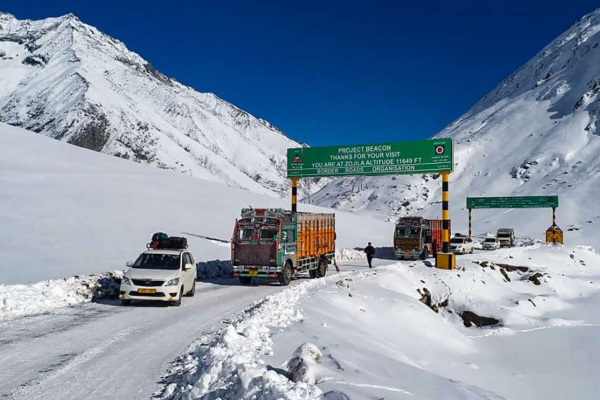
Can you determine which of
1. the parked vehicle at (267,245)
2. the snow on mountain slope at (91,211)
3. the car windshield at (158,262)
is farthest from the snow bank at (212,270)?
the car windshield at (158,262)

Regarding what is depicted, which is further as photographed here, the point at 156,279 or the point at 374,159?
the point at 374,159

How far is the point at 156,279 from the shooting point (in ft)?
53.4

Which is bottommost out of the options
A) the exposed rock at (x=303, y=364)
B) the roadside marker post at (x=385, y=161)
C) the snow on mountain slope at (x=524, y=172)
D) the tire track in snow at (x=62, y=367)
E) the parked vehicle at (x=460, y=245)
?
the tire track in snow at (x=62, y=367)

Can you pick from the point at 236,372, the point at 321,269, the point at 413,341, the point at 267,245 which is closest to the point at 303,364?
the point at 236,372

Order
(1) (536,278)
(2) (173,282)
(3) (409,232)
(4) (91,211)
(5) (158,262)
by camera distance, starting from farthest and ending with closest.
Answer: (4) (91,211) → (3) (409,232) → (1) (536,278) → (5) (158,262) → (2) (173,282)

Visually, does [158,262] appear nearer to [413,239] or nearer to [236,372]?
[236,372]

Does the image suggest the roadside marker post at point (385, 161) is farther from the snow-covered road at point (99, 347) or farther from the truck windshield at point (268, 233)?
the snow-covered road at point (99, 347)

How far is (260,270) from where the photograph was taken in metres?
22.7

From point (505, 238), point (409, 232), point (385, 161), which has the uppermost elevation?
point (385, 161)

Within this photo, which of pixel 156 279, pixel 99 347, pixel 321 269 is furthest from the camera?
pixel 321 269

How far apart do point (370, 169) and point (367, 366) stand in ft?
86.3

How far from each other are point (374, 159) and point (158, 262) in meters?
20.2

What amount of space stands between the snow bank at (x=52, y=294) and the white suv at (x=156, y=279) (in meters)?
2.03

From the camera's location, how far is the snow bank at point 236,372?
7281 millimetres
